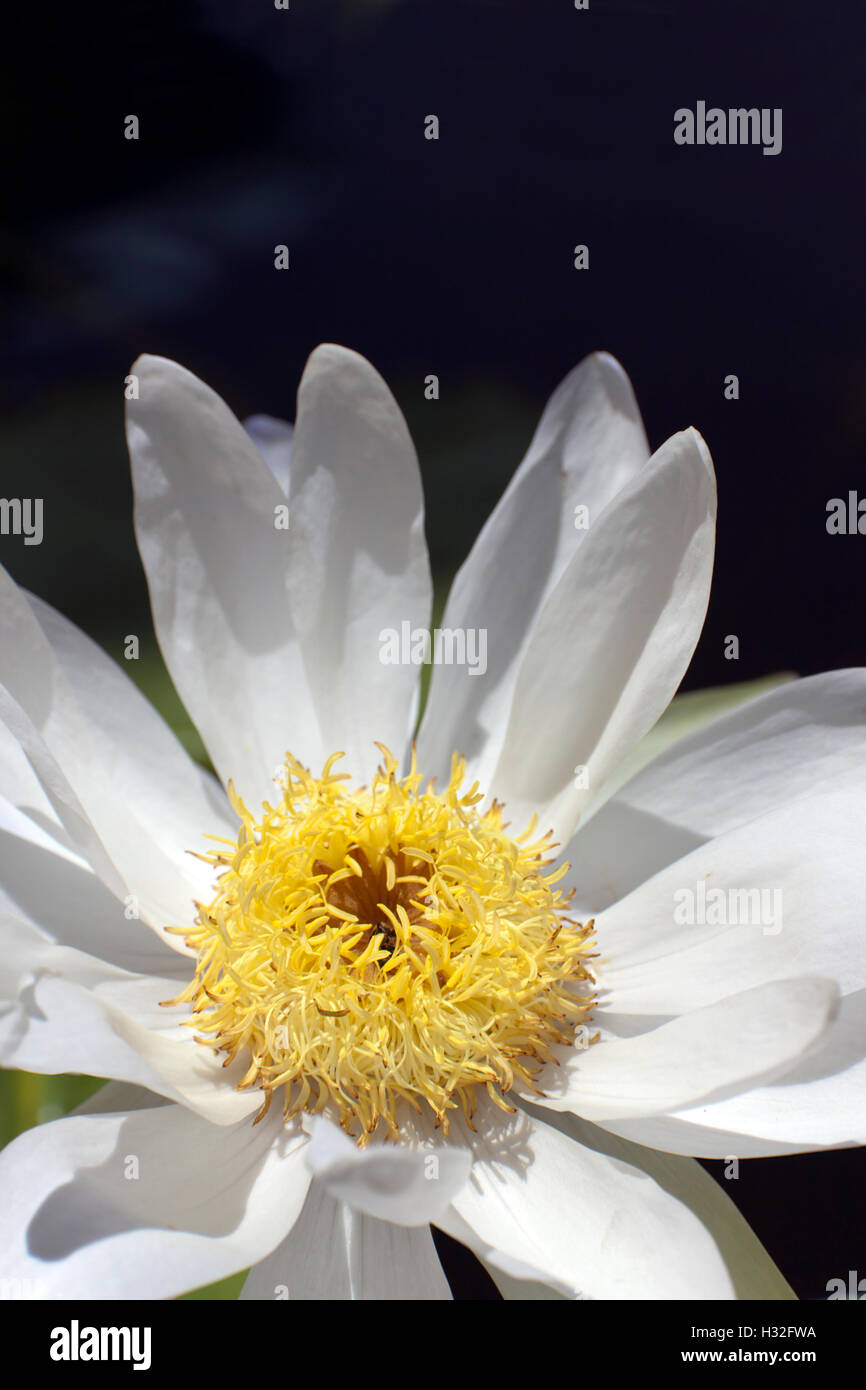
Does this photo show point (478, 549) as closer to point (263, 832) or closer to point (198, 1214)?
point (263, 832)

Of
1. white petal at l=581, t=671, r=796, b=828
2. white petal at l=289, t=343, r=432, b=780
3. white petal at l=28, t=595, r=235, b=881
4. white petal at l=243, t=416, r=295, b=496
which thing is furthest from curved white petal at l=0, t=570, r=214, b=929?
white petal at l=581, t=671, r=796, b=828

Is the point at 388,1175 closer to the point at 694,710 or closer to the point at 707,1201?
the point at 707,1201

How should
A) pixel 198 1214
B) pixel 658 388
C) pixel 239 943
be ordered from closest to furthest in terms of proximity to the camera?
pixel 198 1214 < pixel 239 943 < pixel 658 388

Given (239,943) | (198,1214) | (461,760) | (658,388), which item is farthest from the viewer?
(658,388)

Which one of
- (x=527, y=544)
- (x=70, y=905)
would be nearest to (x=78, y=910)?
(x=70, y=905)

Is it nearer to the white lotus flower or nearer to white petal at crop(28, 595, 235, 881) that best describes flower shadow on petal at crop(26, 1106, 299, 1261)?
the white lotus flower

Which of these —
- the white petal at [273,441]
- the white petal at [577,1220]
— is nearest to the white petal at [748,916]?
the white petal at [577,1220]
